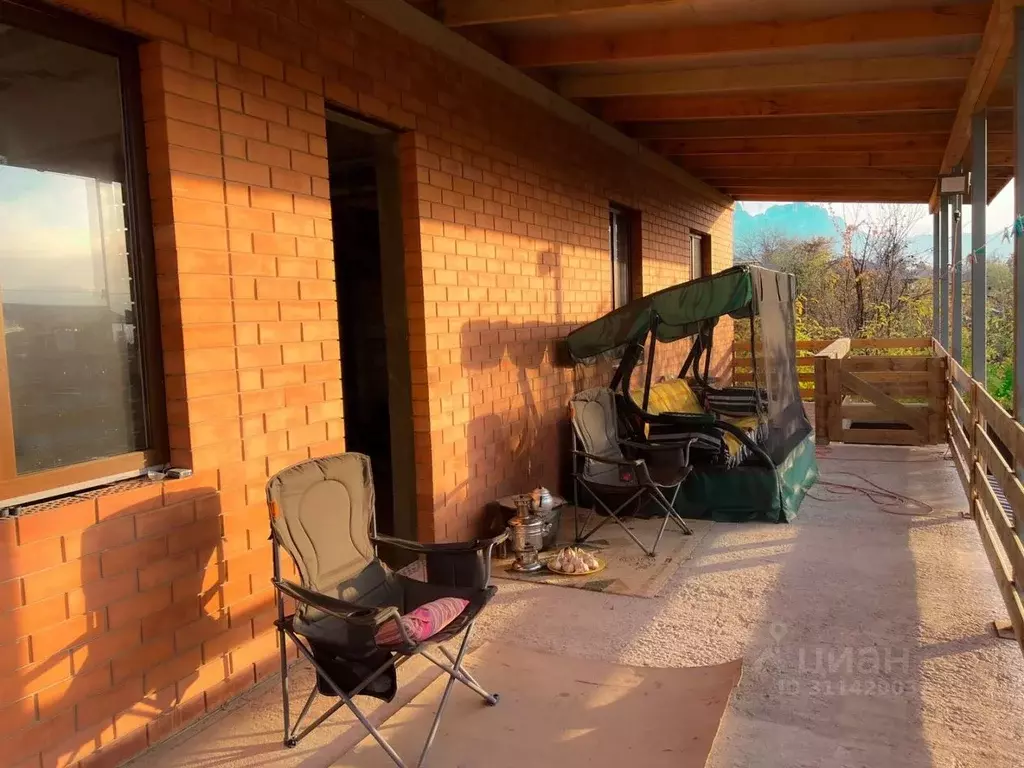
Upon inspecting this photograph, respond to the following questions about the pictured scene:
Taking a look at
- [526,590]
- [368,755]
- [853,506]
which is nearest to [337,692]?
[368,755]

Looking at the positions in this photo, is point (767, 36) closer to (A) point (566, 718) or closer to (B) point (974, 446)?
(B) point (974, 446)

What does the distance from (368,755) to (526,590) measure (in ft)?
5.31

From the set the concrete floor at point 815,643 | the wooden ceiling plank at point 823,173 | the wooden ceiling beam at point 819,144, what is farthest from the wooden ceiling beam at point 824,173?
the concrete floor at point 815,643

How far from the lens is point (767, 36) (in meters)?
4.50

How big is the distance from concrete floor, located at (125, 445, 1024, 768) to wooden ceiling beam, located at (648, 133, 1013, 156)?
376 centimetres

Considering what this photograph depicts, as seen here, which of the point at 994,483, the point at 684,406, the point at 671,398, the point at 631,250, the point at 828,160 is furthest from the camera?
the point at 828,160

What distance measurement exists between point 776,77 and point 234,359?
13.7 ft

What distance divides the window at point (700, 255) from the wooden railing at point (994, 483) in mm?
3933

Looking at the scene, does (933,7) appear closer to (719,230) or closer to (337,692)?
(337,692)

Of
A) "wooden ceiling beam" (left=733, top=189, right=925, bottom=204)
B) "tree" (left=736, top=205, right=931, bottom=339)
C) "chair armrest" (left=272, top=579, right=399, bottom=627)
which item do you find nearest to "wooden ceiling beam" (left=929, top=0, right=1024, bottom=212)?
"chair armrest" (left=272, top=579, right=399, bottom=627)

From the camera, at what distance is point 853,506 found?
5734 millimetres

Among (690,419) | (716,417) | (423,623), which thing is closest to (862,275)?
(716,417)

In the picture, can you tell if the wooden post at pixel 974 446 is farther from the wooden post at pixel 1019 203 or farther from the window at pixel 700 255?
the window at pixel 700 255

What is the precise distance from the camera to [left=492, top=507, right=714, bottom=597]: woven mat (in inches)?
165
